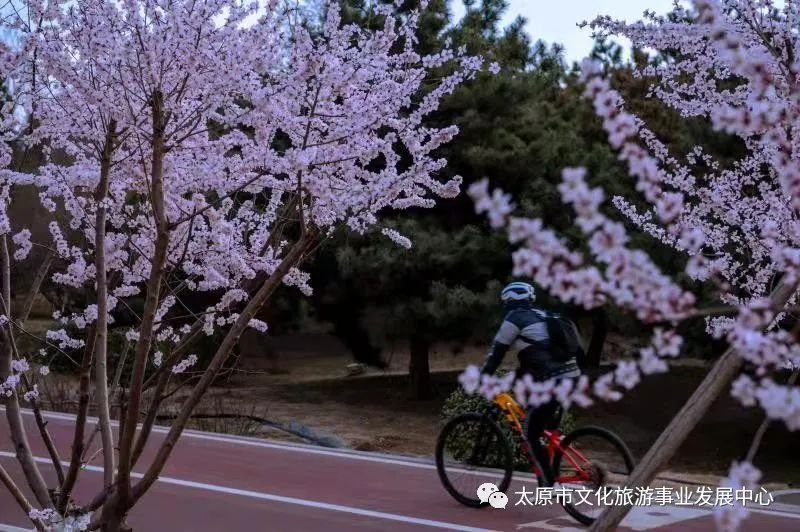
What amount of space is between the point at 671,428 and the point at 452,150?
47.7 ft

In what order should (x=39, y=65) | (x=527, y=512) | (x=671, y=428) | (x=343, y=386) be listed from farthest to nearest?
(x=343, y=386), (x=527, y=512), (x=39, y=65), (x=671, y=428)

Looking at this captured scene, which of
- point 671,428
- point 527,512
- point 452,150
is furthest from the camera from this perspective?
point 452,150

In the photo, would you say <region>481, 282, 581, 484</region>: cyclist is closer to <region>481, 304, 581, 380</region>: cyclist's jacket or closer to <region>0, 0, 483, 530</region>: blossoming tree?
<region>481, 304, 581, 380</region>: cyclist's jacket

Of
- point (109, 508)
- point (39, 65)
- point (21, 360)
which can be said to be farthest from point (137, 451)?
point (39, 65)

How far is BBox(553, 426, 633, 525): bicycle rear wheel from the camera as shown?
6.57m

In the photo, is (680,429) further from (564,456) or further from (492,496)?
(492,496)

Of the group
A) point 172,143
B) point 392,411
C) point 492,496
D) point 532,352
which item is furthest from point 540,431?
point 392,411

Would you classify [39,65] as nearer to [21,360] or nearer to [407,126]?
[21,360]

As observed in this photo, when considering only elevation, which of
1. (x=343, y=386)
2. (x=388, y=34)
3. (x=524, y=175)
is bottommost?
(x=343, y=386)

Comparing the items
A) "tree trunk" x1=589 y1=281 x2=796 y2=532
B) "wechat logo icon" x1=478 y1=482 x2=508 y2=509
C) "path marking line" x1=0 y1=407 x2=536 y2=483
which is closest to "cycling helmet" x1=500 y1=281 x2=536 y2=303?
"wechat logo icon" x1=478 y1=482 x2=508 y2=509

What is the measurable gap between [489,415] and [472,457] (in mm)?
429

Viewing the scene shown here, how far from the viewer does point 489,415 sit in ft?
24.8

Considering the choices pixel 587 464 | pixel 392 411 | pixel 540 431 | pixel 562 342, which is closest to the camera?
pixel 562 342

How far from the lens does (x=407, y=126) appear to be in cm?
477
